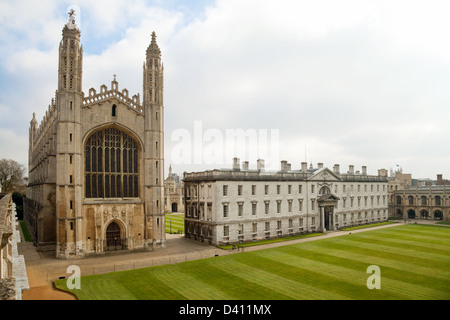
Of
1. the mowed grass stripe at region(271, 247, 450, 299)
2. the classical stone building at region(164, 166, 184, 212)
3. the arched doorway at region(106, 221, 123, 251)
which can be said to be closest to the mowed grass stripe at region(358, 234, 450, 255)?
the mowed grass stripe at region(271, 247, 450, 299)

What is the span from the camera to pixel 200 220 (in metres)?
46.8

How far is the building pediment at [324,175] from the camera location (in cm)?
5610

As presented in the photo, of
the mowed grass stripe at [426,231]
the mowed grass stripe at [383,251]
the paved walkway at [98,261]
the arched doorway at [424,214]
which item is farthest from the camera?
the arched doorway at [424,214]

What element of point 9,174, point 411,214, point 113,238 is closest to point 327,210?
point 113,238

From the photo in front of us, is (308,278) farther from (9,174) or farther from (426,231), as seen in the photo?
(9,174)

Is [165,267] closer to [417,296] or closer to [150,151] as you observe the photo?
[150,151]

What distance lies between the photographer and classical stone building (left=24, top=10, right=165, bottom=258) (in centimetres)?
3644

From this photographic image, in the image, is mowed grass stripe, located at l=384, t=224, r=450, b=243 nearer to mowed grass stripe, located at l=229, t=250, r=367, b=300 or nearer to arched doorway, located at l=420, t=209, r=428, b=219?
arched doorway, located at l=420, t=209, r=428, b=219

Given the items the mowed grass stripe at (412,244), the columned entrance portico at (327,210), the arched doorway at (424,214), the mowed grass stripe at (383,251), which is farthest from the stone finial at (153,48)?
the arched doorway at (424,214)

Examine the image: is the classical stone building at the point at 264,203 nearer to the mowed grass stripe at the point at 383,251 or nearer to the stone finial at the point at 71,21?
the mowed grass stripe at the point at 383,251

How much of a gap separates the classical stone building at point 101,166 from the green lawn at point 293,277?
10.4 m

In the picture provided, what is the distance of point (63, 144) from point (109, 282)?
58.6ft

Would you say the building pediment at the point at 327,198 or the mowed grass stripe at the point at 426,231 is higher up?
the building pediment at the point at 327,198
